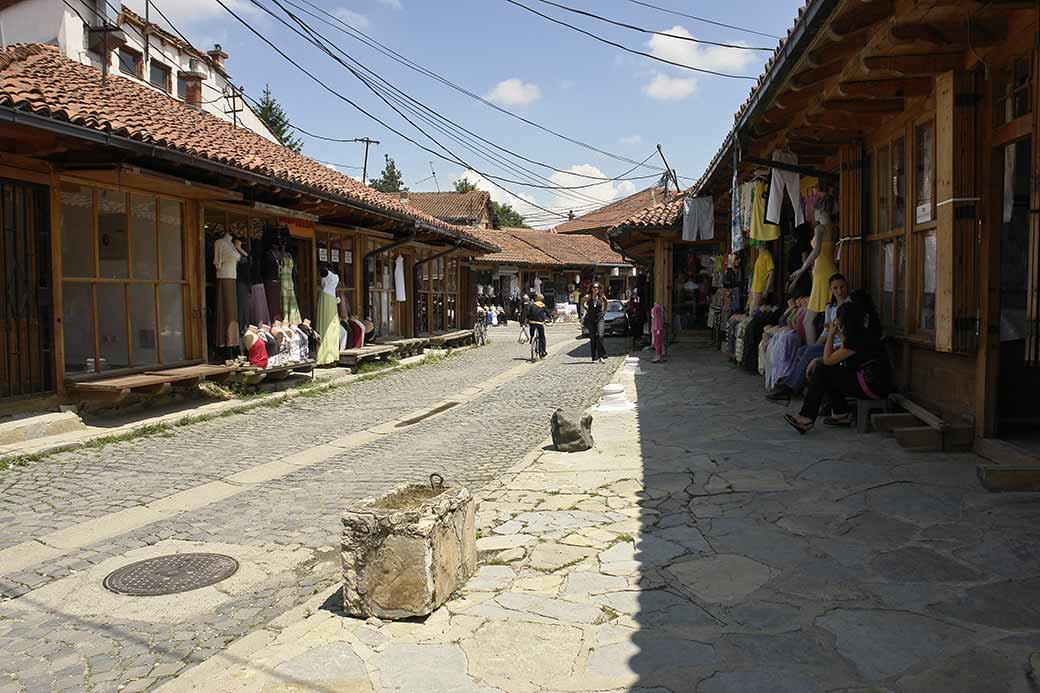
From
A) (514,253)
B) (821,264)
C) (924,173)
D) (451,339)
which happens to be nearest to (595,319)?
(451,339)

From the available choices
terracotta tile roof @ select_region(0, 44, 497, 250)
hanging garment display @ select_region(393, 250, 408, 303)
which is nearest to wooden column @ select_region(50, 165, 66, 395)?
terracotta tile roof @ select_region(0, 44, 497, 250)

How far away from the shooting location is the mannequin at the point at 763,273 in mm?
13000

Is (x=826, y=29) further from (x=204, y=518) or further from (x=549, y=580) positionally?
(x=204, y=518)

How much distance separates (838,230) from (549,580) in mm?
7663

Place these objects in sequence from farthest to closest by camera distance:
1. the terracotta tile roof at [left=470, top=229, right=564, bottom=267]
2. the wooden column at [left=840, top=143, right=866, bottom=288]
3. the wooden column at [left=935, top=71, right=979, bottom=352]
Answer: the terracotta tile roof at [left=470, top=229, right=564, bottom=267] < the wooden column at [left=840, top=143, right=866, bottom=288] < the wooden column at [left=935, top=71, right=979, bottom=352]

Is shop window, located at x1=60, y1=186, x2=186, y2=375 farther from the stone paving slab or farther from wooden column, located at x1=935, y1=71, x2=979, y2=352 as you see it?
wooden column, located at x1=935, y1=71, x2=979, y2=352

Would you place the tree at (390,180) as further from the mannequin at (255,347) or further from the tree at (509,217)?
the mannequin at (255,347)

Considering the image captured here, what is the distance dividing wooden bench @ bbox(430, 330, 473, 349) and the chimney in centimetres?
1891

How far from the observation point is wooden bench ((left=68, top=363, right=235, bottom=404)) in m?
9.09

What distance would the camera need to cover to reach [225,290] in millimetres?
11766

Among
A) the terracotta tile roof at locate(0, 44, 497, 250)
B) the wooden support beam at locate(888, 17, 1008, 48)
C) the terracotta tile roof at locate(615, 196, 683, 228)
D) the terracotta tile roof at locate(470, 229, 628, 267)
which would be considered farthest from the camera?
the terracotta tile roof at locate(470, 229, 628, 267)

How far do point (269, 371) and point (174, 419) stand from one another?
2467mm

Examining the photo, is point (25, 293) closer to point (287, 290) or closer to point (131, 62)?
point (287, 290)

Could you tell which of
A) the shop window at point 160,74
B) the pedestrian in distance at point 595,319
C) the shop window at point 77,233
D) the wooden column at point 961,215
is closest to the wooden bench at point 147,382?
the shop window at point 77,233
